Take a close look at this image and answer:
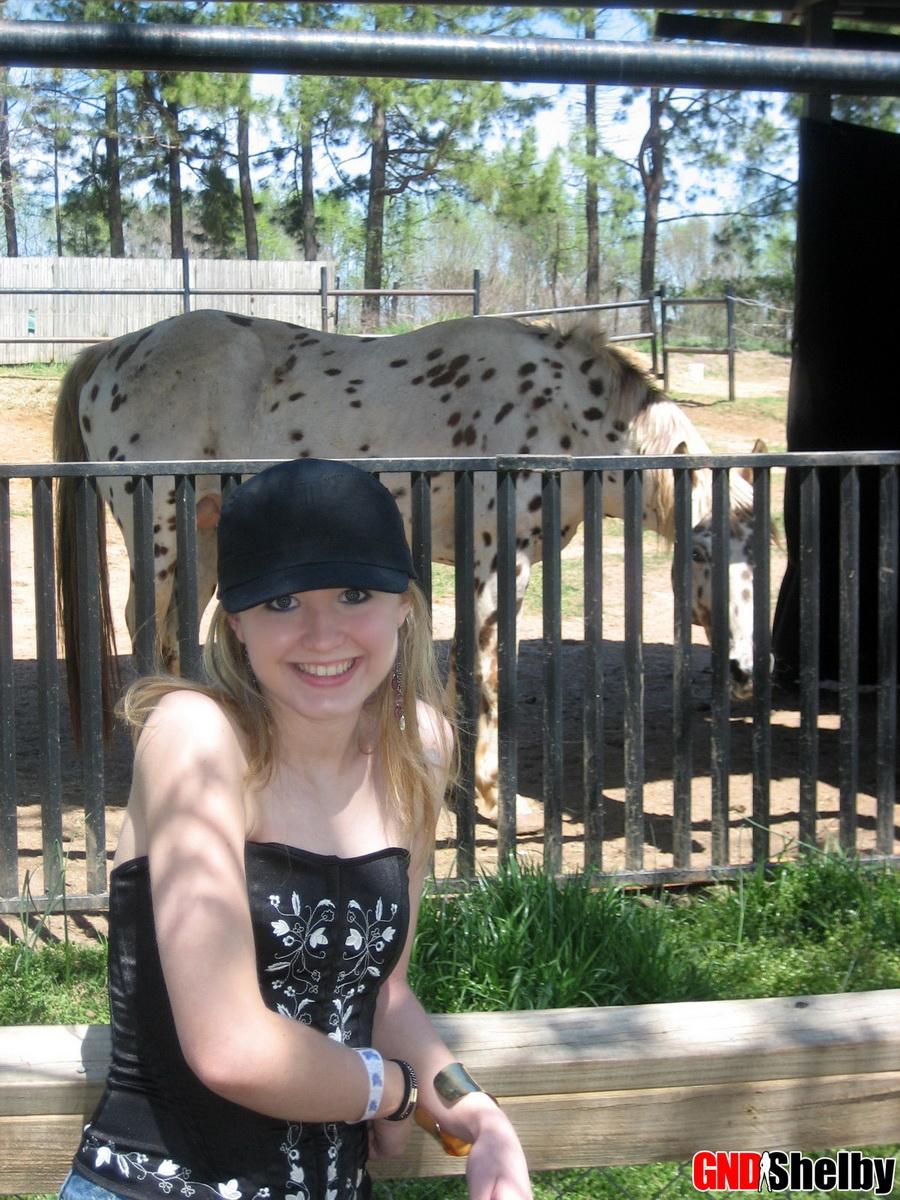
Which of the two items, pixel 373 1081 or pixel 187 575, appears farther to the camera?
pixel 187 575

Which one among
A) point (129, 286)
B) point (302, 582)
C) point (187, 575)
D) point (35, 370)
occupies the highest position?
point (129, 286)

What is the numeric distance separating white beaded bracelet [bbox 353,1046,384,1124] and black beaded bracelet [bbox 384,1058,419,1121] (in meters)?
0.05

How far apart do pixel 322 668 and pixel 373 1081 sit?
536 millimetres

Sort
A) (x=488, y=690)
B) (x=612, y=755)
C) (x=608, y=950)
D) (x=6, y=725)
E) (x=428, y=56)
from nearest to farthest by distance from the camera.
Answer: (x=428, y=56) → (x=608, y=950) → (x=6, y=725) → (x=488, y=690) → (x=612, y=755)

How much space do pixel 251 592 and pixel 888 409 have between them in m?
5.32

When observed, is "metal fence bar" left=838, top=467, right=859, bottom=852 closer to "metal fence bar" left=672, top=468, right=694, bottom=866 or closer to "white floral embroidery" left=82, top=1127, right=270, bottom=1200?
"metal fence bar" left=672, top=468, right=694, bottom=866

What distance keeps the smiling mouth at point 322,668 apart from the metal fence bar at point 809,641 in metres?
2.71

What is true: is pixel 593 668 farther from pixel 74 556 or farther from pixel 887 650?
pixel 74 556

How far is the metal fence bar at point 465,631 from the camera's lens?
13.1 ft

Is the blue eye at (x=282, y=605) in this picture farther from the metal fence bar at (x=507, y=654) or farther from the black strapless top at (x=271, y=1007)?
the metal fence bar at (x=507, y=654)

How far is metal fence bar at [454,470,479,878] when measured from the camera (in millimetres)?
3992

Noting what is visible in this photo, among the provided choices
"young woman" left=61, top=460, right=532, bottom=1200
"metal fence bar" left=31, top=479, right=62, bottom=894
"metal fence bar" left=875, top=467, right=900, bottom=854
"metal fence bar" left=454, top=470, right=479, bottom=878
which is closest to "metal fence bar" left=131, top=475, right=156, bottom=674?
"metal fence bar" left=31, top=479, right=62, bottom=894

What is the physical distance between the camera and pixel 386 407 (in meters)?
6.01
